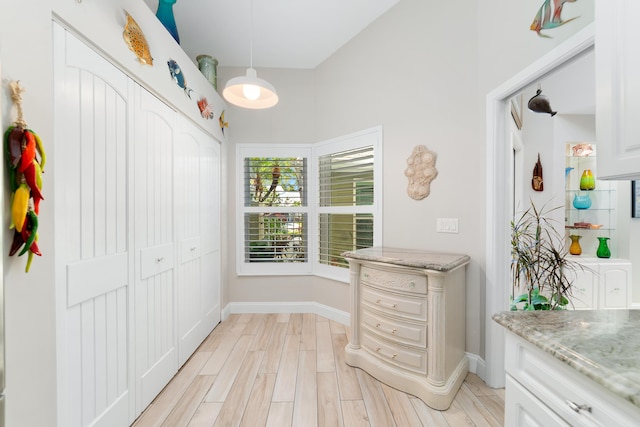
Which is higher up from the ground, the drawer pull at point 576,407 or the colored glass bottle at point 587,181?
the colored glass bottle at point 587,181

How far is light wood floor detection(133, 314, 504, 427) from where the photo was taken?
1.71 meters

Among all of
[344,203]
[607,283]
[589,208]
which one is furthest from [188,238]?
[589,208]

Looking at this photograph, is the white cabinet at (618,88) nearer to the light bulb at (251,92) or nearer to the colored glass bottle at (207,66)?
the light bulb at (251,92)

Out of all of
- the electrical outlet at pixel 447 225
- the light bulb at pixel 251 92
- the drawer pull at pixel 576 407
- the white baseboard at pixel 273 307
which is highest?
the light bulb at pixel 251 92

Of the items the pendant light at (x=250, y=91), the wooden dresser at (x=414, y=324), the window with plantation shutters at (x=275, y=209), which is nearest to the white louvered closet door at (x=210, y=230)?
the window with plantation shutters at (x=275, y=209)

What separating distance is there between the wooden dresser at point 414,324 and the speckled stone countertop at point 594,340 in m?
0.75

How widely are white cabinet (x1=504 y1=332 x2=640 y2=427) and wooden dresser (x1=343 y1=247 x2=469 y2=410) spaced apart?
0.80 m

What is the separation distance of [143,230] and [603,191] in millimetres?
4660

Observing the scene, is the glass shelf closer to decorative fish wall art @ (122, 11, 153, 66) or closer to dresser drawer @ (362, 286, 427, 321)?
dresser drawer @ (362, 286, 427, 321)

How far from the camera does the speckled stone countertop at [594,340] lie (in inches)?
26.2

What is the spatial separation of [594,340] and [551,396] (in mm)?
216

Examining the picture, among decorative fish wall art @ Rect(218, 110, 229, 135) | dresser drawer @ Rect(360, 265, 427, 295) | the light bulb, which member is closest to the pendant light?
the light bulb

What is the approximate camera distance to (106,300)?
4.90ft

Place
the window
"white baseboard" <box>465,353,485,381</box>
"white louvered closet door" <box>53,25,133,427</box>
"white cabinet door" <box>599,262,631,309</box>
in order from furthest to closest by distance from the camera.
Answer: the window
"white cabinet door" <box>599,262,631,309</box>
"white baseboard" <box>465,353,485,381</box>
"white louvered closet door" <box>53,25,133,427</box>
